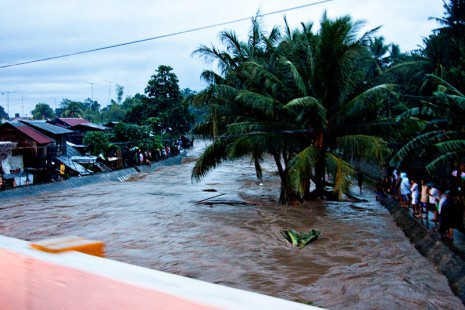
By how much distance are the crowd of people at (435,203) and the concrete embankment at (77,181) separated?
1559cm

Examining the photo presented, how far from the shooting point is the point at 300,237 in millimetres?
12375

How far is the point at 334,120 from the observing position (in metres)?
15.0

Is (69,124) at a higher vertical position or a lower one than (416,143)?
higher

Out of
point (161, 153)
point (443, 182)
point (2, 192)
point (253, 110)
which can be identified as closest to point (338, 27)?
point (253, 110)

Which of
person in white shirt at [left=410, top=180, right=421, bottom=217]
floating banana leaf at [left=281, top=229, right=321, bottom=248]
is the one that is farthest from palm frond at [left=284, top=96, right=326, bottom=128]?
floating banana leaf at [left=281, top=229, right=321, bottom=248]

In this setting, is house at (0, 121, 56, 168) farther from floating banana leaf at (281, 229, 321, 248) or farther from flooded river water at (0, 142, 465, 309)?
floating banana leaf at (281, 229, 321, 248)

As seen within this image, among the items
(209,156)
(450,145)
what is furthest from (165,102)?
(450,145)

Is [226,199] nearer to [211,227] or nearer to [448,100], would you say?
[211,227]

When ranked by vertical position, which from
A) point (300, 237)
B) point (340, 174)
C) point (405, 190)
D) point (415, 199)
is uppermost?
point (340, 174)

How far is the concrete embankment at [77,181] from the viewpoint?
19.7 metres

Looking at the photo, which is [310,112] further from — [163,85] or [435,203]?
[163,85]

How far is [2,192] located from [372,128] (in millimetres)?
15454

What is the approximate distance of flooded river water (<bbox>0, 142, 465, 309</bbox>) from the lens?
29.3ft

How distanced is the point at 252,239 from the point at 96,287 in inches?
444
